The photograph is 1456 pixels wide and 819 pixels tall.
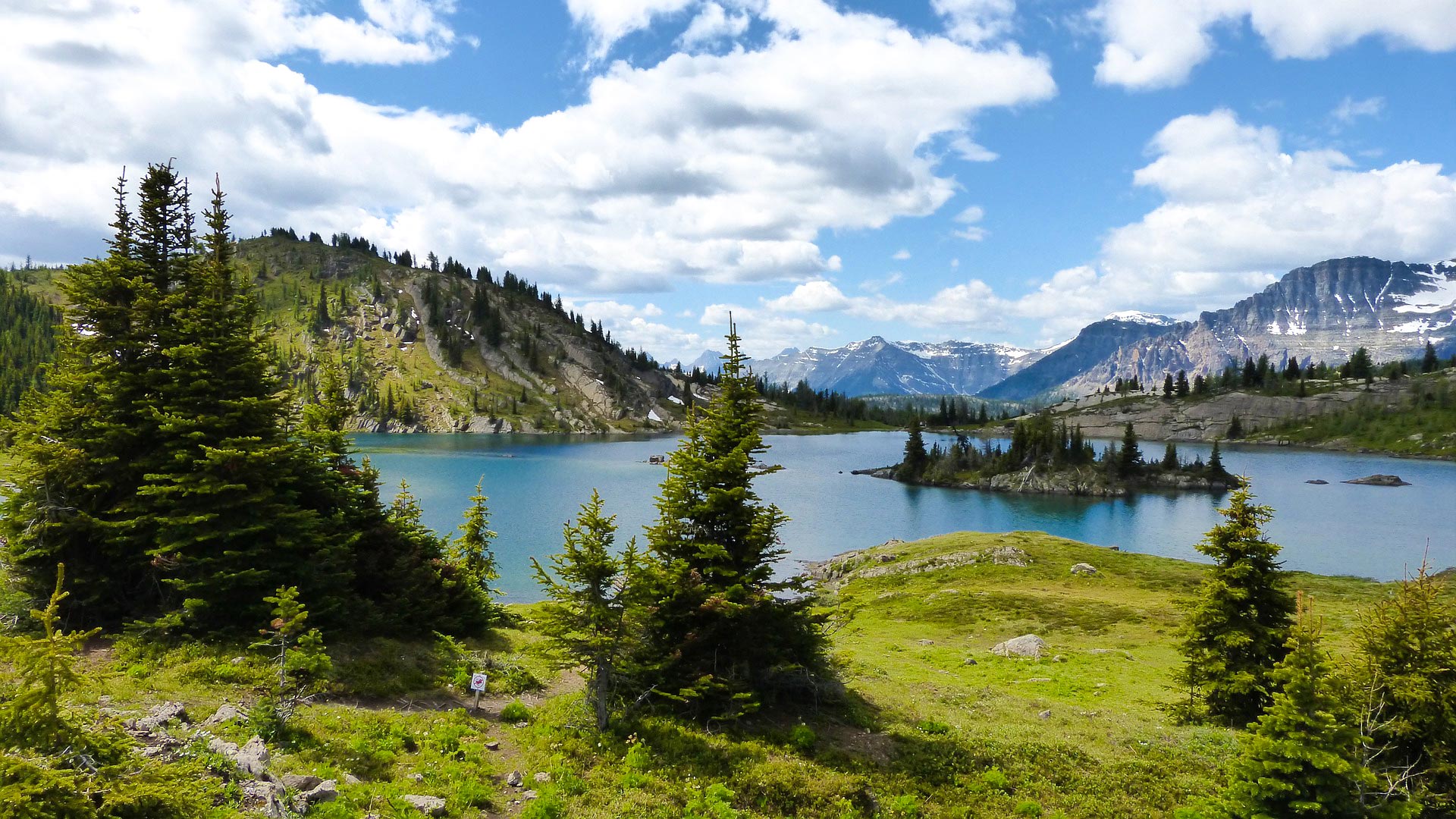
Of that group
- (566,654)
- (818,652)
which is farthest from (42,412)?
(818,652)

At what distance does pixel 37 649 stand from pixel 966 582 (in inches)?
2875

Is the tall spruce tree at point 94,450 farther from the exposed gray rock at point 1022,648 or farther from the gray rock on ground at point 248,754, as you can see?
the exposed gray rock at point 1022,648

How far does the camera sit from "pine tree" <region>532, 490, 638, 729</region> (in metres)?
A: 21.4

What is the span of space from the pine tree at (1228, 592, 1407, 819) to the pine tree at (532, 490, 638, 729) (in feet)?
55.1

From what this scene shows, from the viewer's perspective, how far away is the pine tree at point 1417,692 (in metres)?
17.4

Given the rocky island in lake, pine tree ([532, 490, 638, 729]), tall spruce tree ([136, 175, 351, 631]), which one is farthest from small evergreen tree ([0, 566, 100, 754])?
the rocky island in lake

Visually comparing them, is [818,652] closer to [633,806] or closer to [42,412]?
[633,806]

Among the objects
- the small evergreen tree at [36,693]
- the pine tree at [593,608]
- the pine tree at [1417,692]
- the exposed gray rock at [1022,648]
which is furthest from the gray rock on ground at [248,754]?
the exposed gray rock at [1022,648]

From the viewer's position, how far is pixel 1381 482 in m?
157

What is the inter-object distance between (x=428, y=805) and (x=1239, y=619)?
97.6 ft

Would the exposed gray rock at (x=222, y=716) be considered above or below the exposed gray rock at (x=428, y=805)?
above

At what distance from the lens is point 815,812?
17.8 m

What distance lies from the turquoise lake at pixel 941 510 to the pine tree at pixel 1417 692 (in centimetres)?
5797

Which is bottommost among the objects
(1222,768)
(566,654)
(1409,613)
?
(1222,768)
